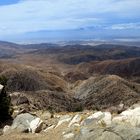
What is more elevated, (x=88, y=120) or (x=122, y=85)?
(x=88, y=120)

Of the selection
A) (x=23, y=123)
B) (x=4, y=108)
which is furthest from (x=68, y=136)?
(x=4, y=108)

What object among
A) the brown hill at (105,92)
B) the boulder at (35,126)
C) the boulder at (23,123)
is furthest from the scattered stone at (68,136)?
the brown hill at (105,92)

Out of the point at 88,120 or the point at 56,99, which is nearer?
the point at 88,120

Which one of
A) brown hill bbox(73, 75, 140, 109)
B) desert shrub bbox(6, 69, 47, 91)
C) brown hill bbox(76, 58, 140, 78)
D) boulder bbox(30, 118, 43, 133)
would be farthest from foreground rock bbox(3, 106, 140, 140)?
brown hill bbox(76, 58, 140, 78)

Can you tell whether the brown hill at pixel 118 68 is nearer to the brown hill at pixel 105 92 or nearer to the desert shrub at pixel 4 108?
the brown hill at pixel 105 92

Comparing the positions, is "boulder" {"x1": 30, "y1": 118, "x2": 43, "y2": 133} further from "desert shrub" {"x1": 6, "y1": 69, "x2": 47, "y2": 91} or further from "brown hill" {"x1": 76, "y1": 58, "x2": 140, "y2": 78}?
"brown hill" {"x1": 76, "y1": 58, "x2": 140, "y2": 78}

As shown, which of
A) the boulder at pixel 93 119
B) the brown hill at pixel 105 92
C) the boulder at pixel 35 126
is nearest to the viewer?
the boulder at pixel 93 119

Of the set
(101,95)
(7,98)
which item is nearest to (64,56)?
(101,95)

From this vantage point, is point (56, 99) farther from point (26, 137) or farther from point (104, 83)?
point (26, 137)

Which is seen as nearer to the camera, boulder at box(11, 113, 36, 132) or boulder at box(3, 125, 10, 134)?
boulder at box(11, 113, 36, 132)

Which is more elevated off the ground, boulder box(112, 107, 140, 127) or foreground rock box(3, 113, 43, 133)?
boulder box(112, 107, 140, 127)

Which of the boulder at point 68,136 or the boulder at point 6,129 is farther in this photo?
the boulder at point 6,129
